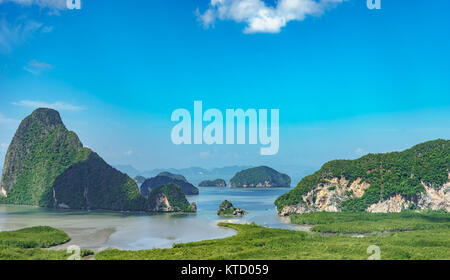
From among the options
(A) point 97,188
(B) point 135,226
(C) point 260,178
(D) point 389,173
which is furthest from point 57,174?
(C) point 260,178

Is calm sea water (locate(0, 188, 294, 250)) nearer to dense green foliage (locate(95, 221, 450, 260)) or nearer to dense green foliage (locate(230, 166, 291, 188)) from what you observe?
dense green foliage (locate(95, 221, 450, 260))

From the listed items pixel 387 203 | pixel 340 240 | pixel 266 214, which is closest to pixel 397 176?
pixel 387 203

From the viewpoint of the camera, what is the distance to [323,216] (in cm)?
3919

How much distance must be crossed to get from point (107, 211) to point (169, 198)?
879 centimetres

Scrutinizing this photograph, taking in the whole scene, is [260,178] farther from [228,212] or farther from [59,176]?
[228,212]

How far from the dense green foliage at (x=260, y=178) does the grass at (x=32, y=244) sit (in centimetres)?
9212

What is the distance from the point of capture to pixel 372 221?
35344 mm

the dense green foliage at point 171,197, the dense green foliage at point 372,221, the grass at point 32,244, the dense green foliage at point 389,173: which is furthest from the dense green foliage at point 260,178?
the grass at point 32,244

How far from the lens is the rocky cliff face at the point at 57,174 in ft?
179

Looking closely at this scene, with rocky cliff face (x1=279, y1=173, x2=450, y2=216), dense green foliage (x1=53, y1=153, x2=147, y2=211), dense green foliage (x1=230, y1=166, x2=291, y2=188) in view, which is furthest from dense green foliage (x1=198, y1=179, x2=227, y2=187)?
rocky cliff face (x1=279, y1=173, x2=450, y2=216)

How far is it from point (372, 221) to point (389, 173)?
10.1 meters

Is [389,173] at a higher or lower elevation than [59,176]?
A: higher

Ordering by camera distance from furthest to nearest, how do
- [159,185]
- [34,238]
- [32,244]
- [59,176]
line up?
[159,185], [59,176], [34,238], [32,244]
